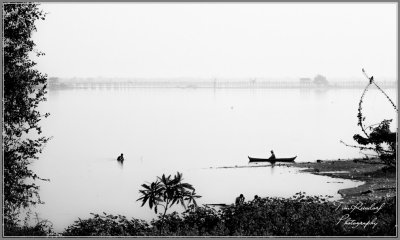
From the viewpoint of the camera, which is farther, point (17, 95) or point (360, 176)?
point (360, 176)

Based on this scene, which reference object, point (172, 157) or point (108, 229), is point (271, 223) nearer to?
point (108, 229)

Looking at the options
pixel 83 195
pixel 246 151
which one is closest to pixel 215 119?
pixel 246 151

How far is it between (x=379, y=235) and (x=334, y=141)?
7384 centimetres

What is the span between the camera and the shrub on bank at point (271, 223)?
16220 mm

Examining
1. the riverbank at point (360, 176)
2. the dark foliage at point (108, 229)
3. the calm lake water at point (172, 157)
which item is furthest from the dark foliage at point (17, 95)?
the riverbank at point (360, 176)

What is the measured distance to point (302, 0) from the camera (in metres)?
17.0

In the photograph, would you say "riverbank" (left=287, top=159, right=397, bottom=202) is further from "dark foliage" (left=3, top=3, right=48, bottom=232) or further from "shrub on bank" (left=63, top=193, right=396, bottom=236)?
"dark foliage" (left=3, top=3, right=48, bottom=232)

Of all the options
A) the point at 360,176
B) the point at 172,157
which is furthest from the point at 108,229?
the point at 172,157

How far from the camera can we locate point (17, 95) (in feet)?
66.3

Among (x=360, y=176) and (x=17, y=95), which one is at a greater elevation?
(x=17, y=95)

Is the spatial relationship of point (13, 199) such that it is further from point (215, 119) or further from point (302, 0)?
point (215, 119)

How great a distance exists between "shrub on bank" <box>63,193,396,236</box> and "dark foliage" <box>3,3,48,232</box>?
276cm

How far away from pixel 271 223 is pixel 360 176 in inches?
1083

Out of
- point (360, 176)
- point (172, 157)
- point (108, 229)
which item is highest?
point (172, 157)
